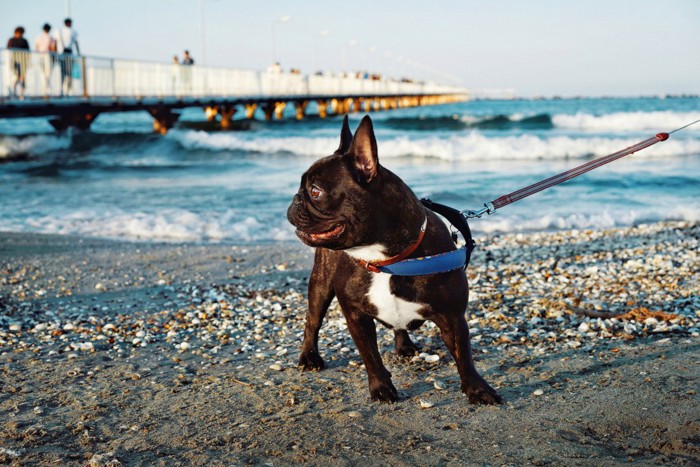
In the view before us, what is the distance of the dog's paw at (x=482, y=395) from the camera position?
308 centimetres

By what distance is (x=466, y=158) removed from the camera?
19.4m

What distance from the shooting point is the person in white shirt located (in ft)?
57.3

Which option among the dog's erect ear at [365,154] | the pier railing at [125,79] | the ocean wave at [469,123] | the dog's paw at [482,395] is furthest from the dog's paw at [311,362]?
the ocean wave at [469,123]

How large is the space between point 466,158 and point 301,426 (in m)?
17.0

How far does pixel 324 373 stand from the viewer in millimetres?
3625

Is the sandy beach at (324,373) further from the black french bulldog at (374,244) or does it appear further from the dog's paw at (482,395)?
the black french bulldog at (374,244)

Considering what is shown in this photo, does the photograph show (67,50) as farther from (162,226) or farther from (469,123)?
(469,123)

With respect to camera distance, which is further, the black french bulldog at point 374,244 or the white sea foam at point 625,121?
the white sea foam at point 625,121

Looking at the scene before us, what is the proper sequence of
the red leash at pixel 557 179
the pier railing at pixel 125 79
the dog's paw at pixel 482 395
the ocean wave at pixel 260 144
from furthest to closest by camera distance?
the ocean wave at pixel 260 144 → the pier railing at pixel 125 79 → the red leash at pixel 557 179 → the dog's paw at pixel 482 395

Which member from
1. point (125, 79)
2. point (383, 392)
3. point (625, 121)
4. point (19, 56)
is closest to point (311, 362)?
point (383, 392)

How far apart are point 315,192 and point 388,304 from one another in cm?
54

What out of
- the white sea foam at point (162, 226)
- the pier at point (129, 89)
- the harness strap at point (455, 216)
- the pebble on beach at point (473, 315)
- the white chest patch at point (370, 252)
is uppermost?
the pier at point (129, 89)

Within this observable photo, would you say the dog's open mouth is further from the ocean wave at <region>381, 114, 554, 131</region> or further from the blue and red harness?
the ocean wave at <region>381, 114, 554, 131</region>

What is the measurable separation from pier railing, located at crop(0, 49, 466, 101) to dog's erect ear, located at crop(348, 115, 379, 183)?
613 inches
